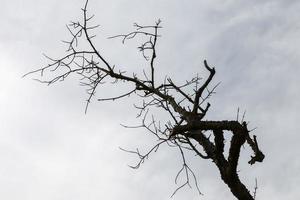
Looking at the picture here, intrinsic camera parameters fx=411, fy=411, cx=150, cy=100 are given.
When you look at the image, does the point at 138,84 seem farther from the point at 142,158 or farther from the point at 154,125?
the point at 142,158

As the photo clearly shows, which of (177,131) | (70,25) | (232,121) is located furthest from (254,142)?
(70,25)

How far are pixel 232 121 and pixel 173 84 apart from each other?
5.92 ft

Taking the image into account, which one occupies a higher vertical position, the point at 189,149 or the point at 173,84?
the point at 173,84

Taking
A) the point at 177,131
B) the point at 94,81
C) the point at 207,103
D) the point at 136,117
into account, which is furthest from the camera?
the point at 136,117

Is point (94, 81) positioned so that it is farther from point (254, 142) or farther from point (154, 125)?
point (254, 142)

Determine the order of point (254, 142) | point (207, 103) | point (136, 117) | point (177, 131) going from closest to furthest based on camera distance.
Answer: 1. point (254, 142)
2. point (177, 131)
3. point (207, 103)
4. point (136, 117)

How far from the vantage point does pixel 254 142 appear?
472 centimetres

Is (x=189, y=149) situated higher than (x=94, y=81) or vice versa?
(x=94, y=81)

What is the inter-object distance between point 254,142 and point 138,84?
226 cm

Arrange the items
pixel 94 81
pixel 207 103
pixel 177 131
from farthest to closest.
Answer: pixel 94 81, pixel 207 103, pixel 177 131

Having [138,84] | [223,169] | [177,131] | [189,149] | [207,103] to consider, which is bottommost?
[223,169]

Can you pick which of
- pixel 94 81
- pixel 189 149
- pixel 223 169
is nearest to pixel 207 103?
pixel 189 149

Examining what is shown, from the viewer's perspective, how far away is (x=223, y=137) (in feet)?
16.4

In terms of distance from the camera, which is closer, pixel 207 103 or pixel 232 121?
pixel 232 121
